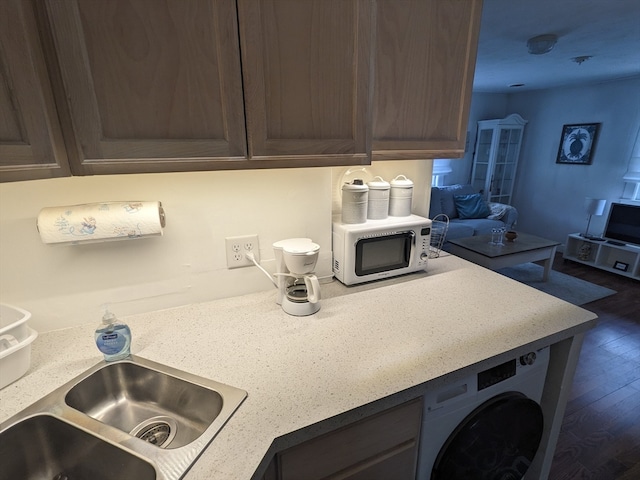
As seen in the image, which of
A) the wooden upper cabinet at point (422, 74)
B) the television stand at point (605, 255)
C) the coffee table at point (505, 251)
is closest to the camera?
the wooden upper cabinet at point (422, 74)

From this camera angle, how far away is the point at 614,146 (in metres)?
3.92

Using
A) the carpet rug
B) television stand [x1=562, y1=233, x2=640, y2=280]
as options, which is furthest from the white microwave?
television stand [x1=562, y1=233, x2=640, y2=280]

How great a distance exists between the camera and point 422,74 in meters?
1.01

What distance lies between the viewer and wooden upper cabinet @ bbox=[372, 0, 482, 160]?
3.08 ft

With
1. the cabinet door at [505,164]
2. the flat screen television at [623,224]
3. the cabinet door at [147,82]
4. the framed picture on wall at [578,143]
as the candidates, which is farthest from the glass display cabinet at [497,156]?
the cabinet door at [147,82]

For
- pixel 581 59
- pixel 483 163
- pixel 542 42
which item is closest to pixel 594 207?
pixel 483 163

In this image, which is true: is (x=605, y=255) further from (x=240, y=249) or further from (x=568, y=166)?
(x=240, y=249)

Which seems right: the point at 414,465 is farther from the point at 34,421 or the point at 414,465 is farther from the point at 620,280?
the point at 620,280

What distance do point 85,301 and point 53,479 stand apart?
475 mm

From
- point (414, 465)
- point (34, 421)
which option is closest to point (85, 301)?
point (34, 421)

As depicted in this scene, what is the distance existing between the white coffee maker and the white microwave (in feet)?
0.65

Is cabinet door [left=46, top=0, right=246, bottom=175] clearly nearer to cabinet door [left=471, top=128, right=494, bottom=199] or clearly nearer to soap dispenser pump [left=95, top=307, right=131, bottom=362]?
soap dispenser pump [left=95, top=307, right=131, bottom=362]

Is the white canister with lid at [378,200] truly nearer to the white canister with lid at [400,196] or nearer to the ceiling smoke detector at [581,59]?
the white canister with lid at [400,196]

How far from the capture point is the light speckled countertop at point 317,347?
2.27ft
